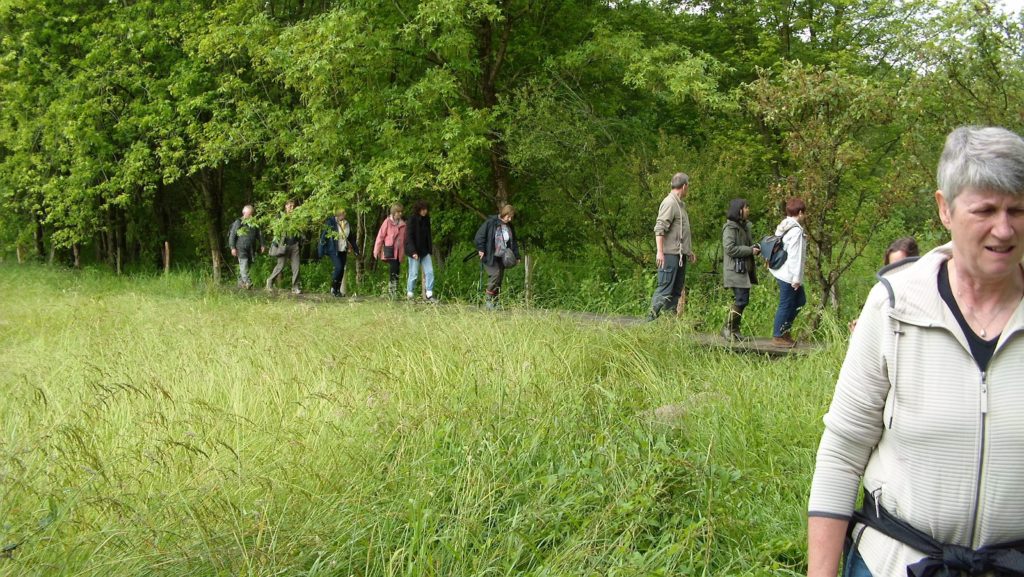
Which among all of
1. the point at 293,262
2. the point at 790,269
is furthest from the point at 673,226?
the point at 293,262

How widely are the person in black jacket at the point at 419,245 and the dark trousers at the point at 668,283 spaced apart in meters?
5.29

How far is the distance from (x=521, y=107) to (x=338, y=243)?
473 cm

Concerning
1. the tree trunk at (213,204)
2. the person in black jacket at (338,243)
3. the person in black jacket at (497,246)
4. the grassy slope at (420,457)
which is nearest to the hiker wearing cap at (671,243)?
the grassy slope at (420,457)

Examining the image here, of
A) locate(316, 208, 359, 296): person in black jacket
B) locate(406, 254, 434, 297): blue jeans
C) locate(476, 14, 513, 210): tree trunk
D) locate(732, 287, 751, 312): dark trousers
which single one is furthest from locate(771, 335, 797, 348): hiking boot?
locate(316, 208, 359, 296): person in black jacket

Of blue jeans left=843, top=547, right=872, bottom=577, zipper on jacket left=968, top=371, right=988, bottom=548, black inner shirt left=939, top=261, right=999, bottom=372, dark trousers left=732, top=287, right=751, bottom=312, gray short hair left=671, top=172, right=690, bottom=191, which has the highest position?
gray short hair left=671, top=172, right=690, bottom=191

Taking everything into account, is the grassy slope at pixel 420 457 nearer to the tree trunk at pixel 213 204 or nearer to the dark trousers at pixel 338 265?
the dark trousers at pixel 338 265

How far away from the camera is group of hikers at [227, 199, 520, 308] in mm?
13430

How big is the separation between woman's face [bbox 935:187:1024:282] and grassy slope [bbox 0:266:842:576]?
2.33 m

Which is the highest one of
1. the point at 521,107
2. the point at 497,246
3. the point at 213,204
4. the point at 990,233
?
the point at 521,107

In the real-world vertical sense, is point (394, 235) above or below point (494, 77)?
below

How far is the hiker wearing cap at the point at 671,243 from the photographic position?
1025 centimetres

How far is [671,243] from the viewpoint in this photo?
10.3 m

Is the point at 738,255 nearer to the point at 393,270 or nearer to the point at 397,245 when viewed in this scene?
the point at 397,245

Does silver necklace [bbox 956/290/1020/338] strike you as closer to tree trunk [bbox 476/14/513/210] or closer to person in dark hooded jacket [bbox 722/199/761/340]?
person in dark hooded jacket [bbox 722/199/761/340]
